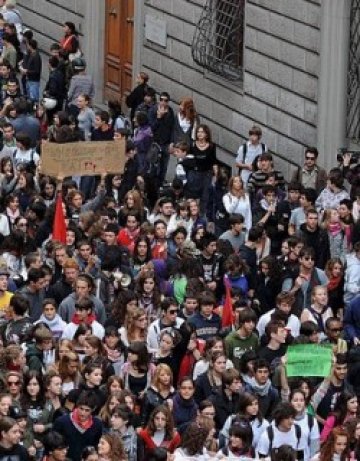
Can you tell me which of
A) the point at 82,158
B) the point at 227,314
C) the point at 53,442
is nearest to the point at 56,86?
the point at 82,158

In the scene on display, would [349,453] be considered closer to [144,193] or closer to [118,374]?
[118,374]

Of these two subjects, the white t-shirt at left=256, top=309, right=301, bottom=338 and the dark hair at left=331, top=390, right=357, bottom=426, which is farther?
the white t-shirt at left=256, top=309, right=301, bottom=338

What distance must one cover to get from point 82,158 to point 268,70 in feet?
14.6

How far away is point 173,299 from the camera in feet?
77.8

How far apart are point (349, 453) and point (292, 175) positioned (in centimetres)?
982

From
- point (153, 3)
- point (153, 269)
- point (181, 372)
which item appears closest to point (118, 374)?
point (181, 372)

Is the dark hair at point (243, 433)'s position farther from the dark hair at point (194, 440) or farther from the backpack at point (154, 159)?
the backpack at point (154, 159)

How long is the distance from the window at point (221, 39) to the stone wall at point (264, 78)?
184 millimetres

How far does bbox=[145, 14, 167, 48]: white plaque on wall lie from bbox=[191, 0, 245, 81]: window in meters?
1.50

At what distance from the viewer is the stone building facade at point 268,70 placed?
97.5ft

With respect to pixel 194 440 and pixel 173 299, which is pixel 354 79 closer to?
pixel 173 299

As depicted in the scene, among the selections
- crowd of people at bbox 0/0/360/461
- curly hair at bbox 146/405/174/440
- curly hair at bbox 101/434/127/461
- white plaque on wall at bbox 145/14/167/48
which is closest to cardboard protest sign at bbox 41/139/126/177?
crowd of people at bbox 0/0/360/461

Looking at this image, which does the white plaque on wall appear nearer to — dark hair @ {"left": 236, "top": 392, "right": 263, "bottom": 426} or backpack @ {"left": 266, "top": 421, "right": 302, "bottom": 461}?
dark hair @ {"left": 236, "top": 392, "right": 263, "bottom": 426}

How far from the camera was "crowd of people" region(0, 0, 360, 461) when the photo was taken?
68.7ft
